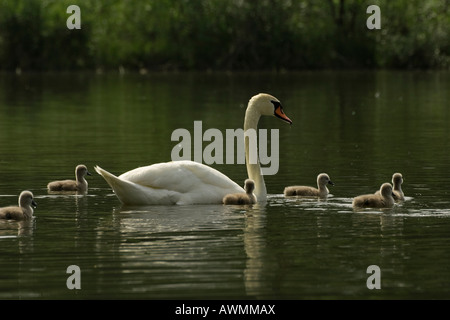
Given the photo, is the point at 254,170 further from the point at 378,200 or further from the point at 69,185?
the point at 69,185

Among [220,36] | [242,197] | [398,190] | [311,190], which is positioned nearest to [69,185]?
[242,197]

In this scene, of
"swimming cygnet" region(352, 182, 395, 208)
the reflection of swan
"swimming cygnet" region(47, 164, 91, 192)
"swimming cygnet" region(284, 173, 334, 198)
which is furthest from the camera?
"swimming cygnet" region(47, 164, 91, 192)

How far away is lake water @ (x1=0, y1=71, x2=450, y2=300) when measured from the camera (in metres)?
10.1

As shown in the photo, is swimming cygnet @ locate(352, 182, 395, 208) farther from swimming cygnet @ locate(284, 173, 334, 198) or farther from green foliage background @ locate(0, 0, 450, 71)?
green foliage background @ locate(0, 0, 450, 71)

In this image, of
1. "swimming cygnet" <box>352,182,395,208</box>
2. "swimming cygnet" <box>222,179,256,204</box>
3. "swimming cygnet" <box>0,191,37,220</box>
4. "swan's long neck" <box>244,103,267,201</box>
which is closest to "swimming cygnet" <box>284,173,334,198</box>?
"swan's long neck" <box>244,103,267,201</box>

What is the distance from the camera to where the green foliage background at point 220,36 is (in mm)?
61906

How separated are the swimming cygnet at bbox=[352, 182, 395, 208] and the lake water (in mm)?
173

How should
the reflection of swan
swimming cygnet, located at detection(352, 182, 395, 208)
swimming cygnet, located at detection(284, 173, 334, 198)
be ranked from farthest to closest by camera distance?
1. swimming cygnet, located at detection(284, 173, 334, 198)
2. the reflection of swan
3. swimming cygnet, located at detection(352, 182, 395, 208)

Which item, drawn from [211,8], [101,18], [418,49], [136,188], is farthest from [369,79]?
[136,188]

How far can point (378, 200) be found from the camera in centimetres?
1427

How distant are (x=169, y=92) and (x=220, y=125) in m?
16.8

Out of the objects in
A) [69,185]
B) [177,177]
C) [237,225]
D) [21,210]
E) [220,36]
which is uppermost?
[220,36]

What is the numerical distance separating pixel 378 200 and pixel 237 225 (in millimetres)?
2144

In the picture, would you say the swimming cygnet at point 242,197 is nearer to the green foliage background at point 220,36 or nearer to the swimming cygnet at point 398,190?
the swimming cygnet at point 398,190
